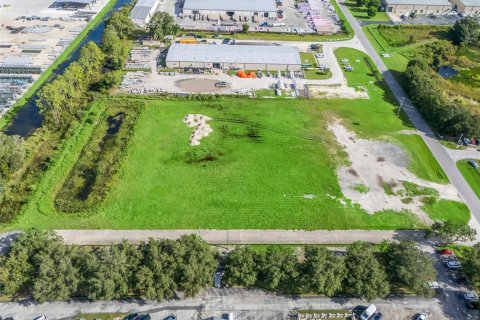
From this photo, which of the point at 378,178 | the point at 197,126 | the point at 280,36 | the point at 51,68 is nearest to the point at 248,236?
the point at 378,178

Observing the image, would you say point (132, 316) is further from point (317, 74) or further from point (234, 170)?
point (317, 74)

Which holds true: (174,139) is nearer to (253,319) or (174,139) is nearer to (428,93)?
(253,319)

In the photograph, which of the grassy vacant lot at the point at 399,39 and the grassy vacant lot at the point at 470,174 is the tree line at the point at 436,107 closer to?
the grassy vacant lot at the point at 470,174

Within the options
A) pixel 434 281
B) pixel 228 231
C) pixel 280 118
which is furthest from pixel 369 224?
pixel 280 118

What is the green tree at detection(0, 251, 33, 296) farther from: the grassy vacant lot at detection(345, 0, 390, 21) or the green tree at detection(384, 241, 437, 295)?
the grassy vacant lot at detection(345, 0, 390, 21)

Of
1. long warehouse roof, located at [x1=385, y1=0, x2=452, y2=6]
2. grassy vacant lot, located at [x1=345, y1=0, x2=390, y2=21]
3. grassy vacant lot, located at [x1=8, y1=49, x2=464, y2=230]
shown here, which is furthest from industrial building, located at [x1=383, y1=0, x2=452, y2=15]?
grassy vacant lot, located at [x1=8, y1=49, x2=464, y2=230]

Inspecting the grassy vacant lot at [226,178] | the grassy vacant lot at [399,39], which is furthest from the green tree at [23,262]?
the grassy vacant lot at [399,39]
